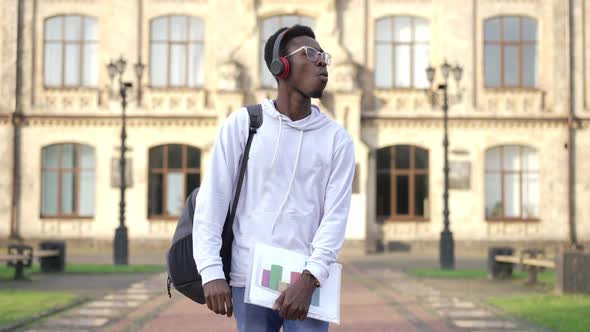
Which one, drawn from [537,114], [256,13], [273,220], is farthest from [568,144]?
[273,220]

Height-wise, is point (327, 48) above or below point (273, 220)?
above

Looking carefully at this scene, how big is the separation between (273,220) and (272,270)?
0.22 metres

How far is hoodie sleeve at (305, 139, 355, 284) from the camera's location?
3.62 m

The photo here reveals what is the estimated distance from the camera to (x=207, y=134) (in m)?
30.5

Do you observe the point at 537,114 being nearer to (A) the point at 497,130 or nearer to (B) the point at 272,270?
(A) the point at 497,130

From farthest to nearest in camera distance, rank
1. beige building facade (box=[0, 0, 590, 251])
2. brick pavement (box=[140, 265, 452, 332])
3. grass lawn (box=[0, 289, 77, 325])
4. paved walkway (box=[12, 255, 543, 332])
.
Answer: beige building facade (box=[0, 0, 590, 251])
grass lawn (box=[0, 289, 77, 325])
paved walkway (box=[12, 255, 543, 332])
brick pavement (box=[140, 265, 452, 332])

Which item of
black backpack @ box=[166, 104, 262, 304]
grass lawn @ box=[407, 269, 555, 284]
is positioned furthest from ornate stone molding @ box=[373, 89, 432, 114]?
black backpack @ box=[166, 104, 262, 304]

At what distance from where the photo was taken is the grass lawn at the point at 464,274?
1912cm

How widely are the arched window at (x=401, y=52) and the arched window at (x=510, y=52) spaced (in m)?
2.11

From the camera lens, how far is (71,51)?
30.8 m

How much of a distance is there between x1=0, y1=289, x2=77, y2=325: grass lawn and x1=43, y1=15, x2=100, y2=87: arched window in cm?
1666

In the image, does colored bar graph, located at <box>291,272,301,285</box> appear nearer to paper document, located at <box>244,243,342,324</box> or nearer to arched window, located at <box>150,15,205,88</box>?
paper document, located at <box>244,243,342,324</box>

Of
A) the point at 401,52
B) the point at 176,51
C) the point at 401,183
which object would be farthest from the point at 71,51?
the point at 401,183

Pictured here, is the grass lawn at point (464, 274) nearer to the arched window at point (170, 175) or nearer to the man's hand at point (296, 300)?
the arched window at point (170, 175)
